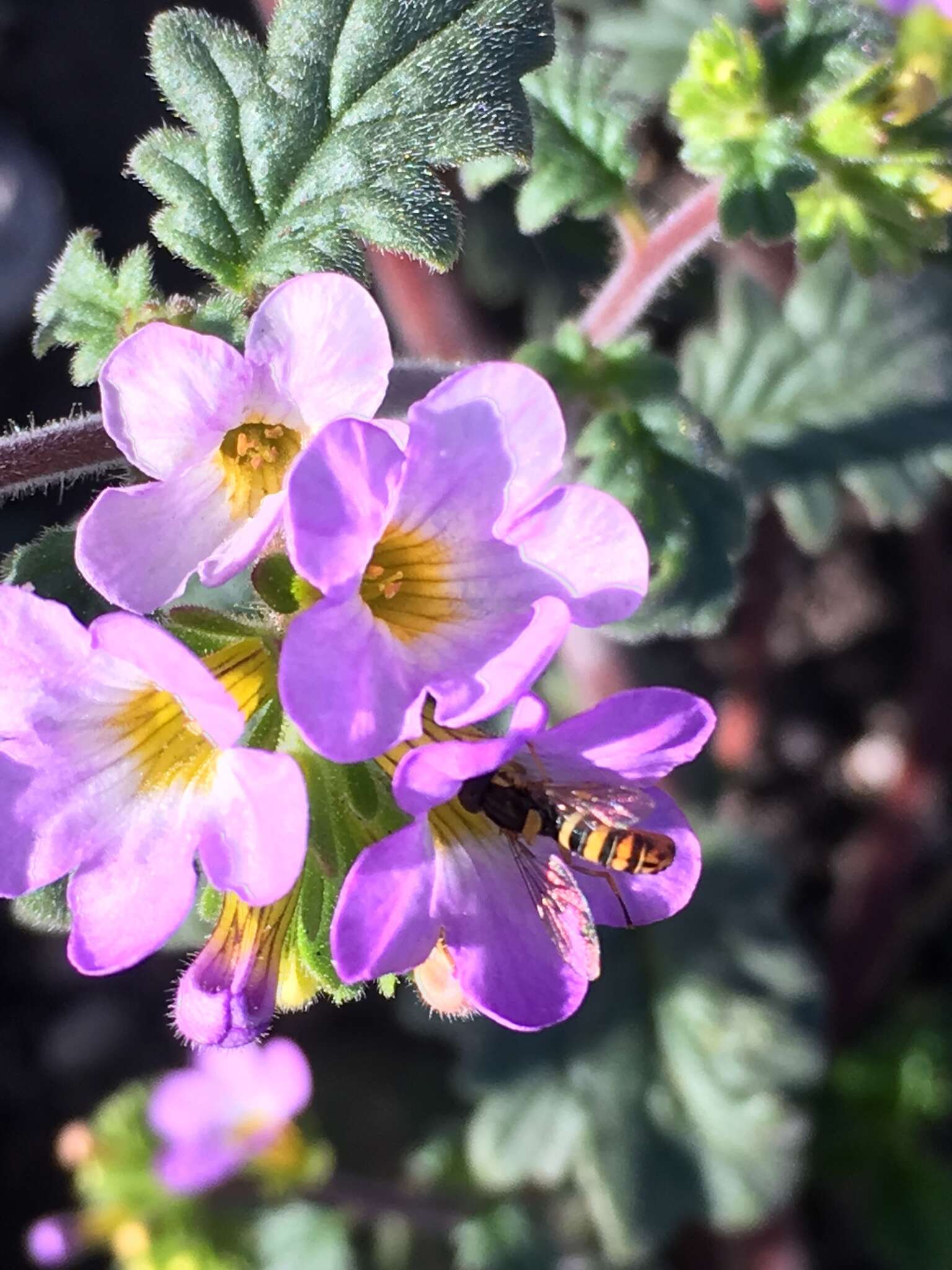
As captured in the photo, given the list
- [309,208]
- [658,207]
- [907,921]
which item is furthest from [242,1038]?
[907,921]

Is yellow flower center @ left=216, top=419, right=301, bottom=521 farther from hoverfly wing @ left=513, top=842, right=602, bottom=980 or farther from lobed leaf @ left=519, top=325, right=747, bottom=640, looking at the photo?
lobed leaf @ left=519, top=325, right=747, bottom=640

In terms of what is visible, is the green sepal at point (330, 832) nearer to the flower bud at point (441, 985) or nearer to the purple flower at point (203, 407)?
the flower bud at point (441, 985)

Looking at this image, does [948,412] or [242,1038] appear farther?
[948,412]

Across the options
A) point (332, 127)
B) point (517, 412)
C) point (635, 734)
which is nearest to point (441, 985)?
point (635, 734)

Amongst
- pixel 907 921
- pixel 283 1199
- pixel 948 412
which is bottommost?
pixel 283 1199

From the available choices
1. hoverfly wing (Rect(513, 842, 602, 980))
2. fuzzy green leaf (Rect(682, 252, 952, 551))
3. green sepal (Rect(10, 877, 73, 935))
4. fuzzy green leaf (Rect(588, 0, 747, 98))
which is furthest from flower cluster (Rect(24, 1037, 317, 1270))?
fuzzy green leaf (Rect(588, 0, 747, 98))

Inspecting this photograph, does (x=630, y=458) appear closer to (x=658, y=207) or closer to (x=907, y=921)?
(x=658, y=207)
